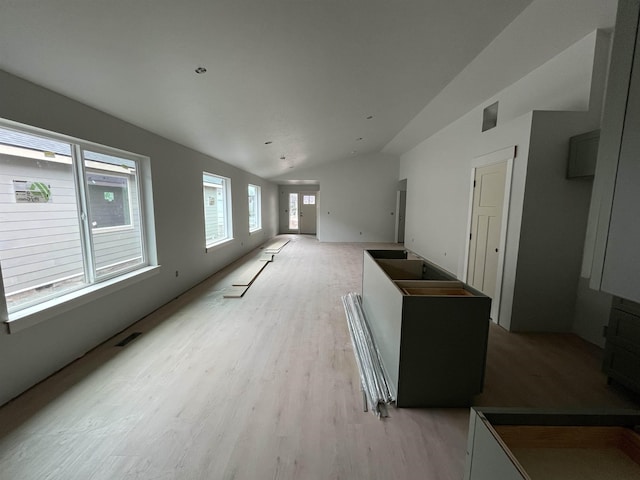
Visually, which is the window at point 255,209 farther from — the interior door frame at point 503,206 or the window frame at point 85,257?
the interior door frame at point 503,206

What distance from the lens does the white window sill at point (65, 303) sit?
2.01m

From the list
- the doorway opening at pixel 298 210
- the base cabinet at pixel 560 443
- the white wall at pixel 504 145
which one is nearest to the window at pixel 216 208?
the white wall at pixel 504 145

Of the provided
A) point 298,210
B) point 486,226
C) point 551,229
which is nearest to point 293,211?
point 298,210

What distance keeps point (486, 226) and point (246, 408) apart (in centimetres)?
354

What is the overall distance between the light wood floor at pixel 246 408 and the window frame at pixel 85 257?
1.82 feet

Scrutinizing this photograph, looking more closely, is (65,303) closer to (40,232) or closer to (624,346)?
(40,232)

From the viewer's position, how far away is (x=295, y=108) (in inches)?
146

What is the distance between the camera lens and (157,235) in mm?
3648

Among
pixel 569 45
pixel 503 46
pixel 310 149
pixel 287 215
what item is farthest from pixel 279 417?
pixel 287 215

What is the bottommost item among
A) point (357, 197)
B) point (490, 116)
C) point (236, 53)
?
point (357, 197)

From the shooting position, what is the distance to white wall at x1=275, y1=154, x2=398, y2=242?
9.40 m

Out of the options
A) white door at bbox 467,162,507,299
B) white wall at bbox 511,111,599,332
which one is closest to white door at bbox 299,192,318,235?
white door at bbox 467,162,507,299

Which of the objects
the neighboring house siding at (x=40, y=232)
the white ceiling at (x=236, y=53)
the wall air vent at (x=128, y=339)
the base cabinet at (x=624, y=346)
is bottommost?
the wall air vent at (x=128, y=339)

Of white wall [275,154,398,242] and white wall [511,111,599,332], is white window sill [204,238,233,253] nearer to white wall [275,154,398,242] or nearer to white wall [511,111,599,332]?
white wall [275,154,398,242]
